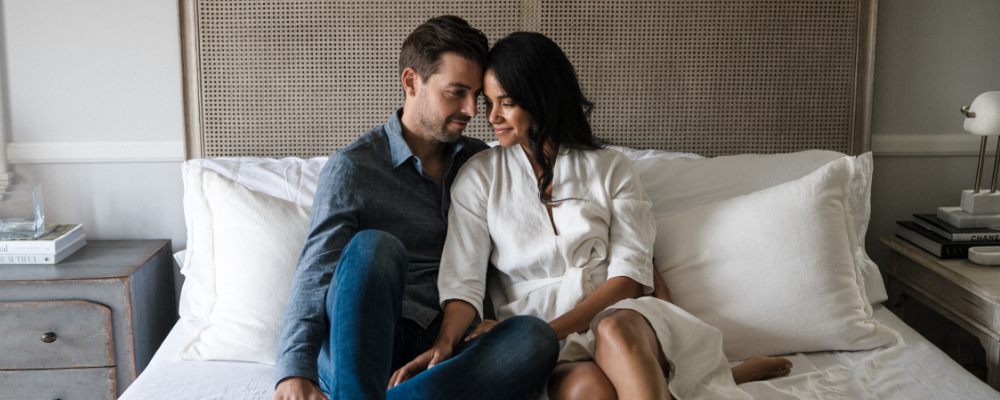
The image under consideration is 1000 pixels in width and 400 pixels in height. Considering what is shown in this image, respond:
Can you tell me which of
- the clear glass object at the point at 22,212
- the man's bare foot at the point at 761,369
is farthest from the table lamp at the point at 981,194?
the clear glass object at the point at 22,212

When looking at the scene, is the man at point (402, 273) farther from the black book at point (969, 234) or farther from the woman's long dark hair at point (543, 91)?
the black book at point (969, 234)

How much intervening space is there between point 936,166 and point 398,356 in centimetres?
177

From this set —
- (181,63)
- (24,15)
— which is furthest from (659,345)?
(24,15)

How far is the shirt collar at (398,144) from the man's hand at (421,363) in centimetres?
42

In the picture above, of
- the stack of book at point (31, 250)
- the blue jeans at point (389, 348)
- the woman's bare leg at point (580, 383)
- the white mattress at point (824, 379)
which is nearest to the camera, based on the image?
the blue jeans at point (389, 348)

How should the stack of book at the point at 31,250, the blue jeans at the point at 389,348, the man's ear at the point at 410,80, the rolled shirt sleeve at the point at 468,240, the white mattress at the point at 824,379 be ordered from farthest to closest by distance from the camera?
the stack of book at the point at 31,250, the man's ear at the point at 410,80, the rolled shirt sleeve at the point at 468,240, the white mattress at the point at 824,379, the blue jeans at the point at 389,348

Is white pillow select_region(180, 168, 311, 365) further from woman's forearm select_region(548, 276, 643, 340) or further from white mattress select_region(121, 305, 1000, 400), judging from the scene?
woman's forearm select_region(548, 276, 643, 340)

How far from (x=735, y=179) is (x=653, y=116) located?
0.33 metres

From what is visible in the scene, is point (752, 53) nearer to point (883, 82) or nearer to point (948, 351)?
point (883, 82)

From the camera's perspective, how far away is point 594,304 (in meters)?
1.25

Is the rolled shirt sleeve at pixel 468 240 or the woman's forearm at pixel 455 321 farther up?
the rolled shirt sleeve at pixel 468 240

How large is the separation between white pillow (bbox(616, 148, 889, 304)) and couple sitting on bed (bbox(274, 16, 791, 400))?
0.19 meters

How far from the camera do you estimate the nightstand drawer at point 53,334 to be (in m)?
1.49

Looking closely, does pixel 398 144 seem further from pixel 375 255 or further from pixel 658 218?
pixel 658 218
